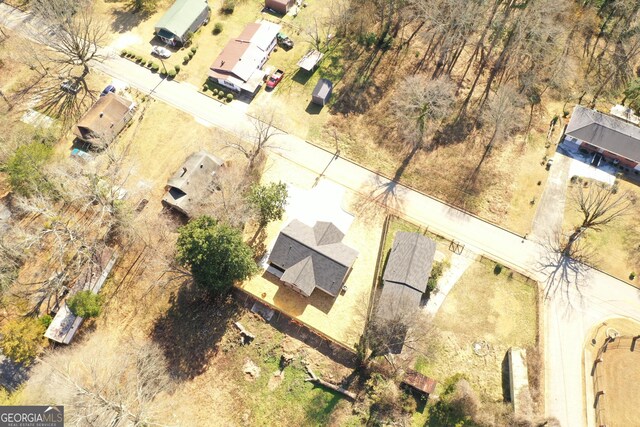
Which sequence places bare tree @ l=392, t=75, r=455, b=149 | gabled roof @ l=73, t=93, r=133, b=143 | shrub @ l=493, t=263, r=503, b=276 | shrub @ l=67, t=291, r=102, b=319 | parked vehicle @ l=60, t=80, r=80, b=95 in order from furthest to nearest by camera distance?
1. parked vehicle @ l=60, t=80, r=80, b=95
2. bare tree @ l=392, t=75, r=455, b=149
3. gabled roof @ l=73, t=93, r=133, b=143
4. shrub @ l=493, t=263, r=503, b=276
5. shrub @ l=67, t=291, r=102, b=319

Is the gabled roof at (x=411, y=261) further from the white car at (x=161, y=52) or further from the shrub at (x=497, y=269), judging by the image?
the white car at (x=161, y=52)

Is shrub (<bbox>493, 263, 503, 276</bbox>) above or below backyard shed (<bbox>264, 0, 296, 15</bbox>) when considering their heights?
below

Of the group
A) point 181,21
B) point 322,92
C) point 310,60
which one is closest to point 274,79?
point 310,60

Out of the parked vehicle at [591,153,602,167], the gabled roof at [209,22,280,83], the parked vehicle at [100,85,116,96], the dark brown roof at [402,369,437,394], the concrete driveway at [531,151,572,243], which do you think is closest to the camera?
the dark brown roof at [402,369,437,394]

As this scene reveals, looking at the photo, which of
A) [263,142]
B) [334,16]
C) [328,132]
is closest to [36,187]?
[263,142]

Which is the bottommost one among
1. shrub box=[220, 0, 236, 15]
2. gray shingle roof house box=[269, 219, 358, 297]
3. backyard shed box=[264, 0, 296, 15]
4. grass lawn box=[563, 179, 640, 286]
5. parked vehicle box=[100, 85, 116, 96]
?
gray shingle roof house box=[269, 219, 358, 297]

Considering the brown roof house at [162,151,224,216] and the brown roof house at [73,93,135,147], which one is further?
the brown roof house at [73,93,135,147]

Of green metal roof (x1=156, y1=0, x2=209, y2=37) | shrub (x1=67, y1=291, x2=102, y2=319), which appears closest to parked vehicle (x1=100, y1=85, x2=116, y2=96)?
green metal roof (x1=156, y1=0, x2=209, y2=37)

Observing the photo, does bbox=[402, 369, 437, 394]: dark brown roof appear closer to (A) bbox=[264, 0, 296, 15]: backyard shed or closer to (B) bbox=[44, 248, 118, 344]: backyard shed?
(B) bbox=[44, 248, 118, 344]: backyard shed
